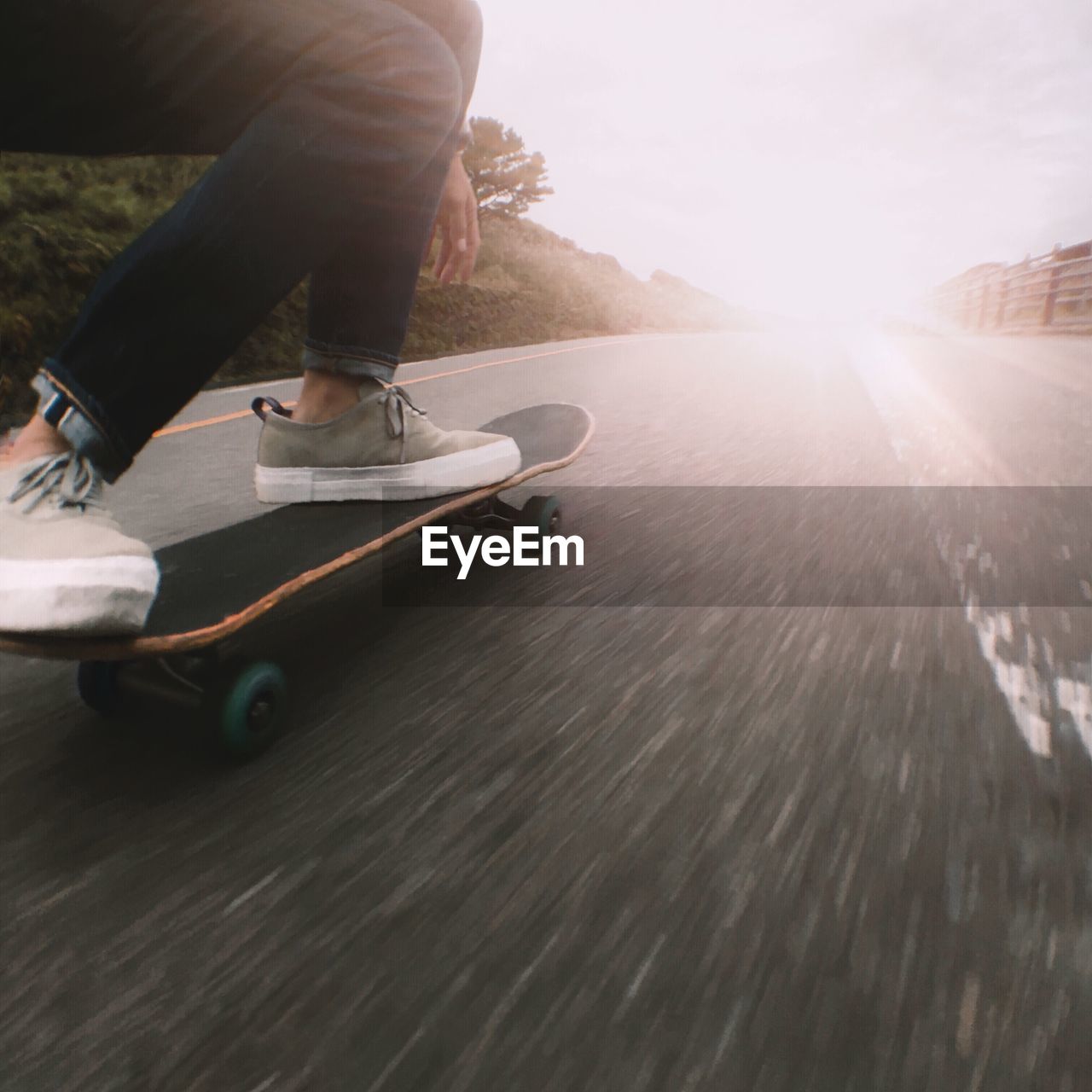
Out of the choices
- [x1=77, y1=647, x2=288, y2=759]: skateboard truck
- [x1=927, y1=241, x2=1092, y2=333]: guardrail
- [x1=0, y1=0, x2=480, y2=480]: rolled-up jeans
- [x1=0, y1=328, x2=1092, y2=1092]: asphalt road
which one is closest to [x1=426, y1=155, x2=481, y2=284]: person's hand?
[x1=0, y1=0, x2=480, y2=480]: rolled-up jeans

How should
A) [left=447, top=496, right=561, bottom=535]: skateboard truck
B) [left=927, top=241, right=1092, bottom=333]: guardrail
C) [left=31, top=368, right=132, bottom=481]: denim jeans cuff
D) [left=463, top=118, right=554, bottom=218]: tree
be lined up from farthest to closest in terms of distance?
[left=463, top=118, right=554, bottom=218]: tree
[left=927, top=241, right=1092, bottom=333]: guardrail
[left=447, top=496, right=561, bottom=535]: skateboard truck
[left=31, top=368, right=132, bottom=481]: denim jeans cuff

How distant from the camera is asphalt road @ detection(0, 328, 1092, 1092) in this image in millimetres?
809

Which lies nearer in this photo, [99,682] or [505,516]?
[99,682]

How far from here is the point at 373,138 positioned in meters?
1.42

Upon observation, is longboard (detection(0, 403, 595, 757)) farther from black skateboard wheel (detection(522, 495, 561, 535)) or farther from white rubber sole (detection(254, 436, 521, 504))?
black skateboard wheel (detection(522, 495, 561, 535))

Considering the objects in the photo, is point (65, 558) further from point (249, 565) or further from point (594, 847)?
point (594, 847)

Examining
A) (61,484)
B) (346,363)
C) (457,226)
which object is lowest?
(61,484)

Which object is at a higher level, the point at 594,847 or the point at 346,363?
the point at 346,363

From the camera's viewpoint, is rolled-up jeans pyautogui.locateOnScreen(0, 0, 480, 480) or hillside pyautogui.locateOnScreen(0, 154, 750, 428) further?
hillside pyautogui.locateOnScreen(0, 154, 750, 428)

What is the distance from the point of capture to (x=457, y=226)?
2.01 meters

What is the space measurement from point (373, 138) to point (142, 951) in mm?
1173

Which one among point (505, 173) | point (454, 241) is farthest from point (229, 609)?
point (505, 173)

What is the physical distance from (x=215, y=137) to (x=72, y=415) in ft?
2.24

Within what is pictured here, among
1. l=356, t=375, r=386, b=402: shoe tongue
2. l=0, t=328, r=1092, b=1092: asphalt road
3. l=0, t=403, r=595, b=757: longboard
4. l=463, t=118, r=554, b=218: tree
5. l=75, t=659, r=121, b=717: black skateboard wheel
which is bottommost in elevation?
l=0, t=328, r=1092, b=1092: asphalt road
